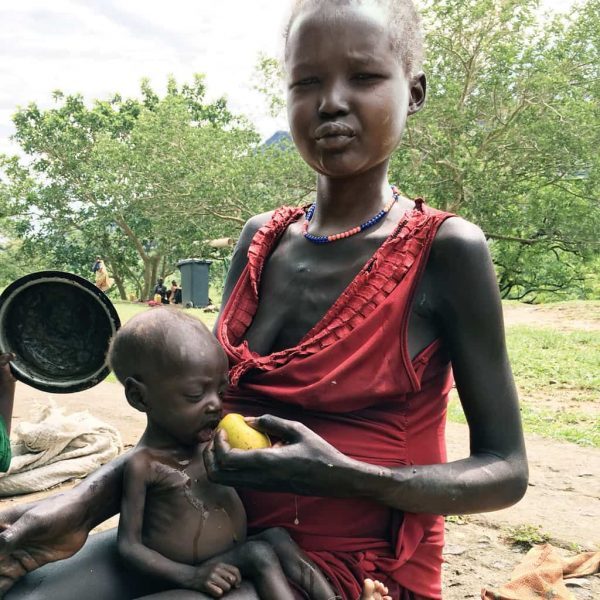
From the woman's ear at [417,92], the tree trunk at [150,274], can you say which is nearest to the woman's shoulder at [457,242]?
the woman's ear at [417,92]

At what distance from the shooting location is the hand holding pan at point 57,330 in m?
2.09

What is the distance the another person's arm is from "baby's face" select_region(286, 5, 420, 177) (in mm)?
248

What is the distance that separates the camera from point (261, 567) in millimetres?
1431

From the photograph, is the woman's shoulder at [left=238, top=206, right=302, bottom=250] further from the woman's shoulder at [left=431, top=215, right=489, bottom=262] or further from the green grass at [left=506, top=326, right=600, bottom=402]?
the green grass at [left=506, top=326, right=600, bottom=402]

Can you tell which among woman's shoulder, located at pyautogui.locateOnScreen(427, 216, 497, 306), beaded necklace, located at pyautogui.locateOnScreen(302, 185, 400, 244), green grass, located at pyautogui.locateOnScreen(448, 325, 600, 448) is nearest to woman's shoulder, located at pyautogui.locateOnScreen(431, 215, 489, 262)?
woman's shoulder, located at pyautogui.locateOnScreen(427, 216, 497, 306)

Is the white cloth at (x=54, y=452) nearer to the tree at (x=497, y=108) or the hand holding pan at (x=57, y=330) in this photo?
the hand holding pan at (x=57, y=330)

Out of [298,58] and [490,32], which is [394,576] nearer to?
[298,58]

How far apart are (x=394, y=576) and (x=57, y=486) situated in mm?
3937

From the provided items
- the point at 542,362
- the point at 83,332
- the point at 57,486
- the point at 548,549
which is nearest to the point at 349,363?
the point at 83,332

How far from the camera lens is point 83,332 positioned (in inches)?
85.5

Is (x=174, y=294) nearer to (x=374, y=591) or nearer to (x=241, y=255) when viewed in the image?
(x=241, y=255)

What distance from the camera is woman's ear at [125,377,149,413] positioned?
1.62 m

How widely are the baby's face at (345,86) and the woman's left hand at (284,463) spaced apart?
56cm

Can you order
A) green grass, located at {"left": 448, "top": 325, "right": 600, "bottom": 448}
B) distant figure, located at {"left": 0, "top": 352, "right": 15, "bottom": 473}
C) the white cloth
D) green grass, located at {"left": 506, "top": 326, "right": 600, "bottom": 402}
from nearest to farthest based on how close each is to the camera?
1. distant figure, located at {"left": 0, "top": 352, "right": 15, "bottom": 473}
2. the white cloth
3. green grass, located at {"left": 448, "top": 325, "right": 600, "bottom": 448}
4. green grass, located at {"left": 506, "top": 326, "right": 600, "bottom": 402}
